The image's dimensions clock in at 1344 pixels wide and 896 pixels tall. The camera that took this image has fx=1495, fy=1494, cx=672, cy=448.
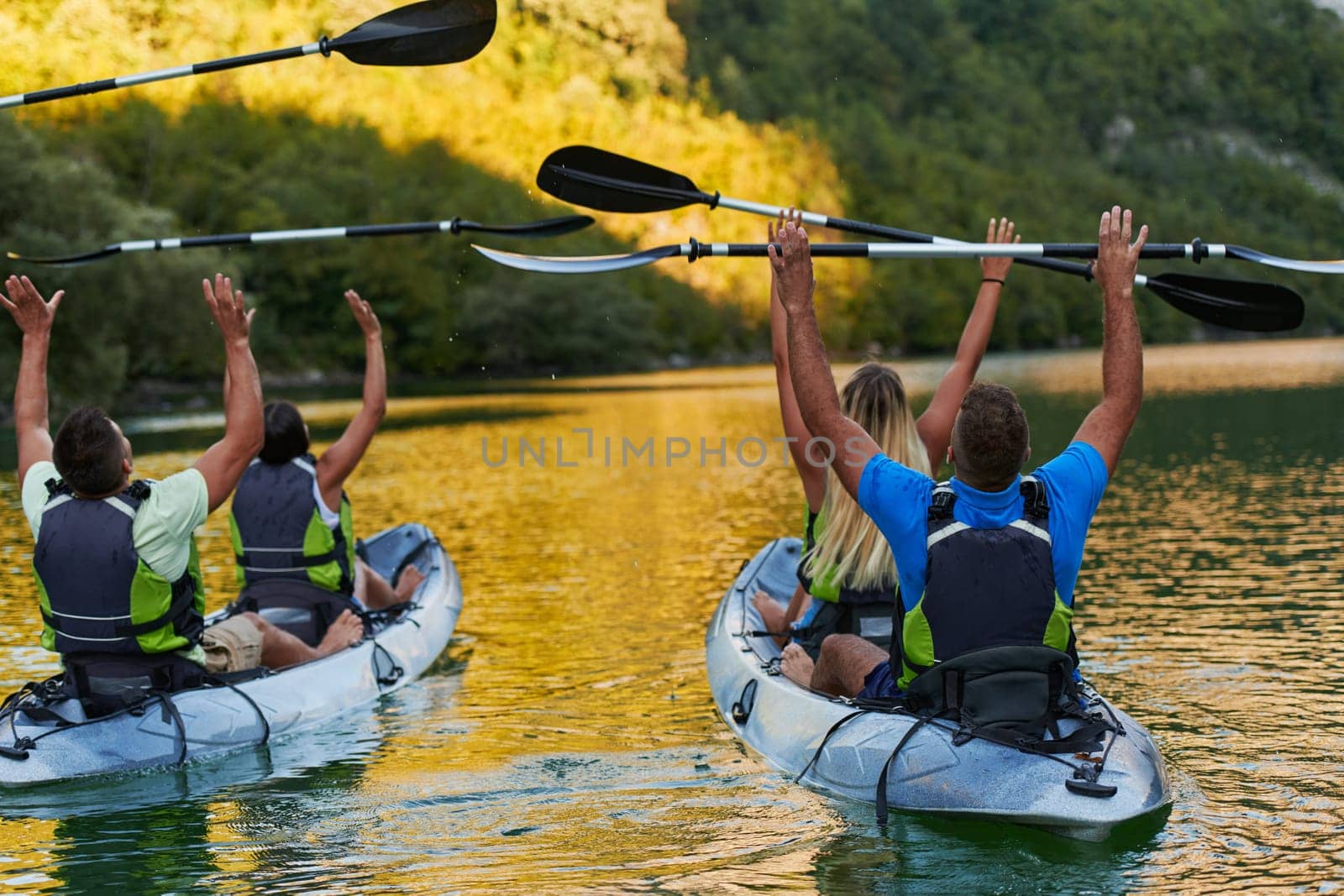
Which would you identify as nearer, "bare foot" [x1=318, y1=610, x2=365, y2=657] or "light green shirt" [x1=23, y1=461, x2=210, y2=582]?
"light green shirt" [x1=23, y1=461, x2=210, y2=582]

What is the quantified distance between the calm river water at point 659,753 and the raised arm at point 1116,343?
1528 mm

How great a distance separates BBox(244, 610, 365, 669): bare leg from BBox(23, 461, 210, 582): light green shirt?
1597mm

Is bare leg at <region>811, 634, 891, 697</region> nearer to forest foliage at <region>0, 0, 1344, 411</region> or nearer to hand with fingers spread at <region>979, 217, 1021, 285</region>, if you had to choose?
hand with fingers spread at <region>979, 217, 1021, 285</region>

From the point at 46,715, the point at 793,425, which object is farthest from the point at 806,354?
the point at 46,715

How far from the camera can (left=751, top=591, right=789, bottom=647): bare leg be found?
821 centimetres

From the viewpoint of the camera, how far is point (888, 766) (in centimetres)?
570

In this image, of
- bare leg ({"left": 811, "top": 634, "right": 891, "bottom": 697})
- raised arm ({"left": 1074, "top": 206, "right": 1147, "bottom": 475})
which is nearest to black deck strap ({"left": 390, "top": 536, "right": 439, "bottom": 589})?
bare leg ({"left": 811, "top": 634, "right": 891, "bottom": 697})

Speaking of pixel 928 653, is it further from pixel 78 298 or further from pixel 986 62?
pixel 986 62

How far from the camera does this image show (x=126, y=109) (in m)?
70.4

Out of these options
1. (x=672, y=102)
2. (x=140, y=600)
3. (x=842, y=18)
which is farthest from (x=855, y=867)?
(x=842, y=18)

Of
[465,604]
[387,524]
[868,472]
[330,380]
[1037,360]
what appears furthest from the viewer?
[1037,360]

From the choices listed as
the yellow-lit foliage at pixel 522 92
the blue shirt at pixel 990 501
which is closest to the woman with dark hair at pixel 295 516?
the blue shirt at pixel 990 501

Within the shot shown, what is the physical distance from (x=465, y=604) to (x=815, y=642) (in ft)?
17.8

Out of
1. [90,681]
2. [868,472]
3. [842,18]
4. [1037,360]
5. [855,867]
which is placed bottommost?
[1037,360]
